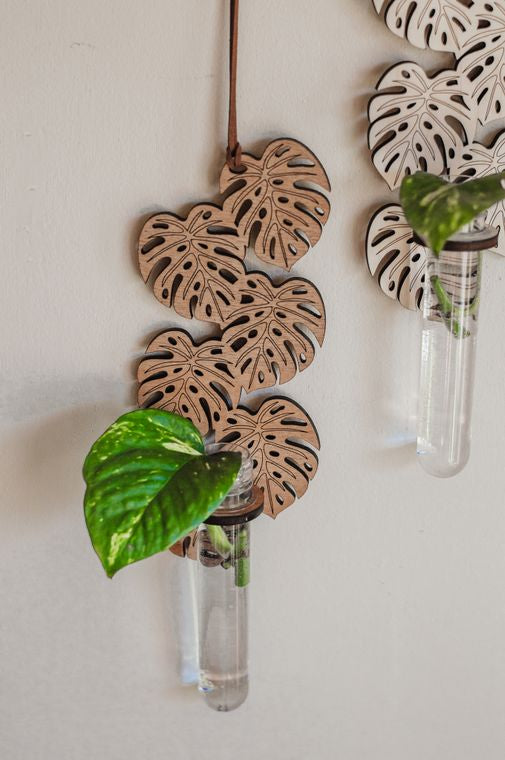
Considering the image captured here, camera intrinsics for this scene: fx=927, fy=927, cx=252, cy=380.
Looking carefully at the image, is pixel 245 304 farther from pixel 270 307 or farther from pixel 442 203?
pixel 442 203

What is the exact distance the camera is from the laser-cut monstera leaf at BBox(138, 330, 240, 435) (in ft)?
3.78

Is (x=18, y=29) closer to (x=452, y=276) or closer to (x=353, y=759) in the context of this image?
(x=452, y=276)

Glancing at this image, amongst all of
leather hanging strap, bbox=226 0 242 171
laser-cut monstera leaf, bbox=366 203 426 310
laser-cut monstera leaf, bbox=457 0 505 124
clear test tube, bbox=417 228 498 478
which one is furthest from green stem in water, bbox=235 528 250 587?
laser-cut monstera leaf, bbox=457 0 505 124

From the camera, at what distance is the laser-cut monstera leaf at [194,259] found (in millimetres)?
1096

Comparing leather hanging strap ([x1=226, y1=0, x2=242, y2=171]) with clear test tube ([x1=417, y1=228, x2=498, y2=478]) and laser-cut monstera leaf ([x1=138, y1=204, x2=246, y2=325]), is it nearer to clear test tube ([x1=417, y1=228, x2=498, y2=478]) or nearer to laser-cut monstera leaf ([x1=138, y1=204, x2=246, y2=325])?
laser-cut monstera leaf ([x1=138, y1=204, x2=246, y2=325])

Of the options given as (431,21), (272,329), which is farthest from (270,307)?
(431,21)

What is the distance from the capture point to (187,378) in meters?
1.16

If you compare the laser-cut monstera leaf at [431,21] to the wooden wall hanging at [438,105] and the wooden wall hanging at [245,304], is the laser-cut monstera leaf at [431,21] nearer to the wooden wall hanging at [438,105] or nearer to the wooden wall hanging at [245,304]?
the wooden wall hanging at [438,105]

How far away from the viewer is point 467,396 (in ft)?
3.75

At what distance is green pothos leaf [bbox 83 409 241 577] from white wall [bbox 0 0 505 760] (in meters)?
0.13

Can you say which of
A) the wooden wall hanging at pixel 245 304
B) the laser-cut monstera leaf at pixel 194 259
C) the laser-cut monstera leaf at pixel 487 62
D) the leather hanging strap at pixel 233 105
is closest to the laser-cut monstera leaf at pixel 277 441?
the wooden wall hanging at pixel 245 304

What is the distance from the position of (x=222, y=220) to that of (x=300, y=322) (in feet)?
0.52

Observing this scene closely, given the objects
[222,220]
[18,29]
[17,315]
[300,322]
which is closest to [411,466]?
[300,322]

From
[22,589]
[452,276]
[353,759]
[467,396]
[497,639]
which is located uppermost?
[452,276]
